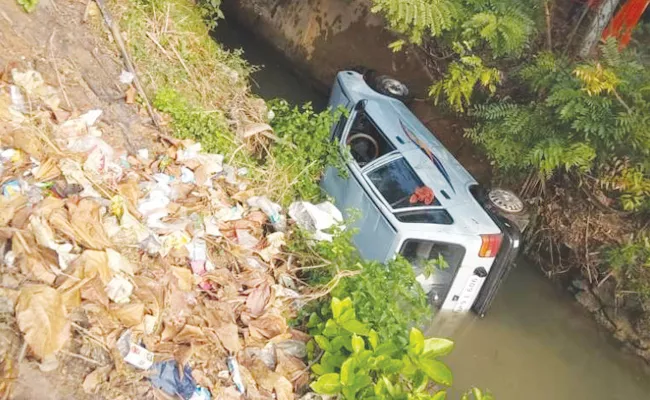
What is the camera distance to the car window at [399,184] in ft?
18.2

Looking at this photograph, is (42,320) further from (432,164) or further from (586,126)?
(586,126)

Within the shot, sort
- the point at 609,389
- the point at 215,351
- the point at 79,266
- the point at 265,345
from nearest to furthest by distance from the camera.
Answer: the point at 79,266 → the point at 215,351 → the point at 265,345 → the point at 609,389

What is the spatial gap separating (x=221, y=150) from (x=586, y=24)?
557cm

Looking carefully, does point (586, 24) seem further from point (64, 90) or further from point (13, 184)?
point (13, 184)

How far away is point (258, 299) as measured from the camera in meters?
4.13

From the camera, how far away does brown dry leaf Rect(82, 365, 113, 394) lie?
3.05 meters

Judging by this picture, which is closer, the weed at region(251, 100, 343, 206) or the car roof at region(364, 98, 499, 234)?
the car roof at region(364, 98, 499, 234)

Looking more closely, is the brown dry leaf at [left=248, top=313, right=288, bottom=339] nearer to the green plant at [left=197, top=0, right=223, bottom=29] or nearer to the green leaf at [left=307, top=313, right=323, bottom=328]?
the green leaf at [left=307, top=313, right=323, bottom=328]

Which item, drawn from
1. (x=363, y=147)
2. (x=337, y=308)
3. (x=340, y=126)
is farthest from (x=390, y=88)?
(x=337, y=308)

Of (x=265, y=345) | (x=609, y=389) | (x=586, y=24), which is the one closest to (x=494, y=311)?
(x=609, y=389)

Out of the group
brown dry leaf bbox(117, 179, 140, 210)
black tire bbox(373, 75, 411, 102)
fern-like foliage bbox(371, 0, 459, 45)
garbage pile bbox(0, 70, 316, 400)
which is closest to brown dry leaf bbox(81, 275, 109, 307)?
garbage pile bbox(0, 70, 316, 400)

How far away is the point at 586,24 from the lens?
783cm

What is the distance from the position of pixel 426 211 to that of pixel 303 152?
1437mm

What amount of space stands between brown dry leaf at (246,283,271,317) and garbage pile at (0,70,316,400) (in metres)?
0.01
